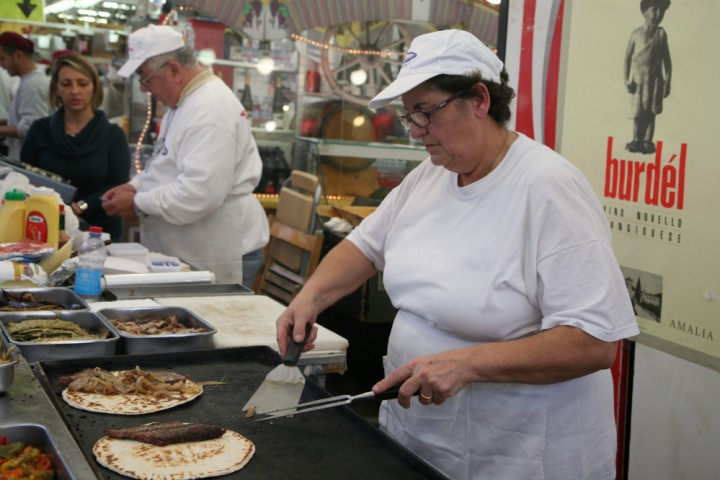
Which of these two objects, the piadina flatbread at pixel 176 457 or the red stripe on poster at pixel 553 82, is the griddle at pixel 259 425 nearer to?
the piadina flatbread at pixel 176 457

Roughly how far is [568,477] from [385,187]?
4.87m

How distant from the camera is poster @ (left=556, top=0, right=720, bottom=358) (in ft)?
8.22

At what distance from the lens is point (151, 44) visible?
4098mm

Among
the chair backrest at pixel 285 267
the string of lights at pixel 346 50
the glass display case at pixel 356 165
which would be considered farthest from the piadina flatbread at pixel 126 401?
the string of lights at pixel 346 50

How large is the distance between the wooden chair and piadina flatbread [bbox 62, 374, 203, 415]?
7.13 ft

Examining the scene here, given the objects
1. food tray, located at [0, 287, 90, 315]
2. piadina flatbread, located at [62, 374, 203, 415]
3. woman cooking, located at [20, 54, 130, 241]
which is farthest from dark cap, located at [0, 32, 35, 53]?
piadina flatbread, located at [62, 374, 203, 415]

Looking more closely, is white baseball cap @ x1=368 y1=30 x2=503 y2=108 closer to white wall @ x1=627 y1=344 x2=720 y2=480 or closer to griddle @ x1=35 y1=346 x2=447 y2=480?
griddle @ x1=35 y1=346 x2=447 y2=480

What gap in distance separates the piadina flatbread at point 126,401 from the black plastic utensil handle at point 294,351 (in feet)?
0.82

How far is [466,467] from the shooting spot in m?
2.05

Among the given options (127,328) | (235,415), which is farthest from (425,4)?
(235,415)

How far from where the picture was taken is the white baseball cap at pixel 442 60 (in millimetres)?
1906

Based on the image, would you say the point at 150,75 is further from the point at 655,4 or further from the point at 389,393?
the point at 389,393

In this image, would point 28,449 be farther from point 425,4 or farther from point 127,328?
point 425,4

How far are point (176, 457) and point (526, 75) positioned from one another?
2.08 m
